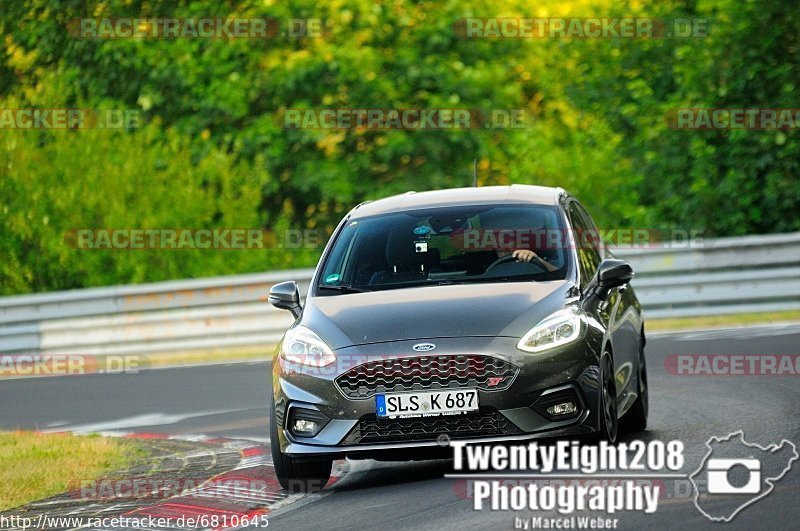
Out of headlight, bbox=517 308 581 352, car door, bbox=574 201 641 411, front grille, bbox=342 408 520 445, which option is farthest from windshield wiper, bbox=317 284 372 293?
car door, bbox=574 201 641 411

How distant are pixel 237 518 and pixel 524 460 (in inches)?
63.2

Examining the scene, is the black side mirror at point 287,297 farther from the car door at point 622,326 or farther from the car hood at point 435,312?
the car door at point 622,326

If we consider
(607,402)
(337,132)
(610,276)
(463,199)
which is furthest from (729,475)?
(337,132)

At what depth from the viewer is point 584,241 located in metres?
11.4

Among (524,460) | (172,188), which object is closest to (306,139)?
(172,188)

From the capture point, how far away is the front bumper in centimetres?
945

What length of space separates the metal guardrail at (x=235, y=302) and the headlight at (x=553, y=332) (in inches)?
441

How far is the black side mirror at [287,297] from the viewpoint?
35.4 ft

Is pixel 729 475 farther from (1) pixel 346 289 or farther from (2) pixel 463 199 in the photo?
(2) pixel 463 199

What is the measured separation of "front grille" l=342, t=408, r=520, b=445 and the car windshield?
120 cm

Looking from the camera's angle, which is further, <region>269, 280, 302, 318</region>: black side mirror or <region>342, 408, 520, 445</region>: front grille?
<region>269, 280, 302, 318</region>: black side mirror

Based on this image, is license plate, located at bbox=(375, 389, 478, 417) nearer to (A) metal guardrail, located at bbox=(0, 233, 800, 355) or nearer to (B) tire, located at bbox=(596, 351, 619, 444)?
(B) tire, located at bbox=(596, 351, 619, 444)

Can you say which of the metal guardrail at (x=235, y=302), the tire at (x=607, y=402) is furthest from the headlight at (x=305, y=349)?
the metal guardrail at (x=235, y=302)

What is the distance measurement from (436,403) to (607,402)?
1.12 m
